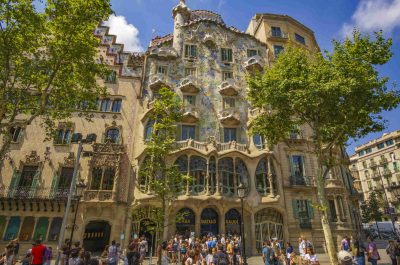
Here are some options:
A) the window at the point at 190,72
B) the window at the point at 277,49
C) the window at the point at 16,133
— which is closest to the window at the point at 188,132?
the window at the point at 190,72

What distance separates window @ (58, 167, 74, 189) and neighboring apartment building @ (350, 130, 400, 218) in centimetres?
5690

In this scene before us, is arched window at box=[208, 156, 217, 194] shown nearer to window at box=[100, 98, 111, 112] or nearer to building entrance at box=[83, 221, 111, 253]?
building entrance at box=[83, 221, 111, 253]

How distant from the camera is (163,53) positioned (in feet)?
98.7

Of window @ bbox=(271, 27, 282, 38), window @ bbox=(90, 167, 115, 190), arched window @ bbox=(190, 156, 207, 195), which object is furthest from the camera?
window @ bbox=(271, 27, 282, 38)

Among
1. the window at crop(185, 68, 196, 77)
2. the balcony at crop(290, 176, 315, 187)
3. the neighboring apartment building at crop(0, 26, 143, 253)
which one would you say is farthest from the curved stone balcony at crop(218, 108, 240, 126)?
the neighboring apartment building at crop(0, 26, 143, 253)

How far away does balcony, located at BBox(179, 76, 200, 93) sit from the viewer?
28125 millimetres

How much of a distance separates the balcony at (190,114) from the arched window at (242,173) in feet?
20.8

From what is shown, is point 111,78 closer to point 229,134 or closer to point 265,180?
point 229,134

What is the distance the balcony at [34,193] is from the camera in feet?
70.6

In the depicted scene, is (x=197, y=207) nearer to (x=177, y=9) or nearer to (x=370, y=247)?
(x=370, y=247)

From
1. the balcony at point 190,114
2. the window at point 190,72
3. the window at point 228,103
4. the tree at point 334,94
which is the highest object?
the window at point 190,72

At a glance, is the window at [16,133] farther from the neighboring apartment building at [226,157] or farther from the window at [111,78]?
the neighboring apartment building at [226,157]

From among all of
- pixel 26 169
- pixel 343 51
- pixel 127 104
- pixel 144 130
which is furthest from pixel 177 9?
pixel 26 169

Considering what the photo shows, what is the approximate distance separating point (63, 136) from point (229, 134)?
56.7ft
